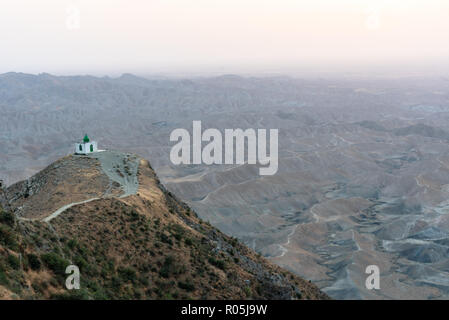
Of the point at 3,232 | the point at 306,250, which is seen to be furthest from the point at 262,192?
the point at 3,232

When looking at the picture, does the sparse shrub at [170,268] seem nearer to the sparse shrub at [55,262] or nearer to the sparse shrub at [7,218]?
the sparse shrub at [55,262]

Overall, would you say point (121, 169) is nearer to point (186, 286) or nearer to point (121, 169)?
point (121, 169)

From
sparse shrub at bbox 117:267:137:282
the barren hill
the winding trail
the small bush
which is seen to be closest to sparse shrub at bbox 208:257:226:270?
the barren hill

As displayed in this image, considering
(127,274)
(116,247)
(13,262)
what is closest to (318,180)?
(116,247)

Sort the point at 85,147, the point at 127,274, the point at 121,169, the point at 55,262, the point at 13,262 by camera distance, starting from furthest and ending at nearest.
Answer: the point at 85,147 → the point at 121,169 → the point at 127,274 → the point at 55,262 → the point at 13,262

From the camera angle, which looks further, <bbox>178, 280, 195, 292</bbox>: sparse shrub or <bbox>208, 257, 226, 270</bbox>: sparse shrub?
<bbox>208, 257, 226, 270</bbox>: sparse shrub

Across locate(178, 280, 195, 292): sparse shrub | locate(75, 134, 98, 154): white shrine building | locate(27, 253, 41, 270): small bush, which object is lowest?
locate(178, 280, 195, 292): sparse shrub

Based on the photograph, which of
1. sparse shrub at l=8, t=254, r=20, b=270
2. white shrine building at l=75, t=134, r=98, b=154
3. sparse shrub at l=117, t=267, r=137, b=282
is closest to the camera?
sparse shrub at l=8, t=254, r=20, b=270

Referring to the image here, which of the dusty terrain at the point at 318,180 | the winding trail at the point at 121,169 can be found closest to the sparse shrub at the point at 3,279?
the winding trail at the point at 121,169

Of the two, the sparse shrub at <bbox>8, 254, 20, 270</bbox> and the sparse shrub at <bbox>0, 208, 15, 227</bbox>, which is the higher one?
the sparse shrub at <bbox>0, 208, 15, 227</bbox>

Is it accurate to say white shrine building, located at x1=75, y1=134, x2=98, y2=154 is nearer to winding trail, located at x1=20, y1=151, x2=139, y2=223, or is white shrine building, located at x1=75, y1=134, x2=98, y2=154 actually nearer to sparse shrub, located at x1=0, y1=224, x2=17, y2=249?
winding trail, located at x1=20, y1=151, x2=139, y2=223

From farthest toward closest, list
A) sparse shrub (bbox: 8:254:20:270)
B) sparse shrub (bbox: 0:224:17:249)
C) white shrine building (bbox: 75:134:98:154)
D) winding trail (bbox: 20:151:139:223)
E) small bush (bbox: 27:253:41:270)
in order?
white shrine building (bbox: 75:134:98:154)
winding trail (bbox: 20:151:139:223)
sparse shrub (bbox: 0:224:17:249)
small bush (bbox: 27:253:41:270)
sparse shrub (bbox: 8:254:20:270)
